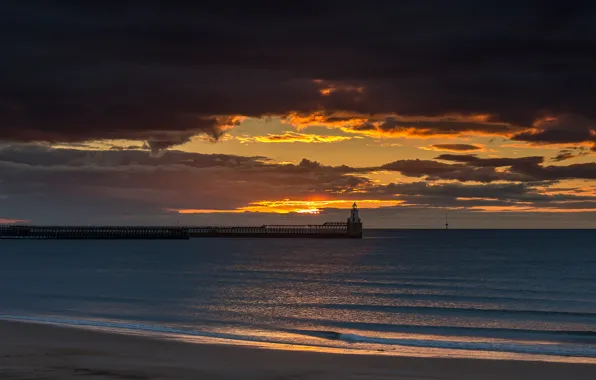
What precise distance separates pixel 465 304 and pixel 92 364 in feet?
88.0

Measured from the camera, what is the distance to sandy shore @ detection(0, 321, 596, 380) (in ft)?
60.4

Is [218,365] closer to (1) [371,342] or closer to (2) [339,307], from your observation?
(1) [371,342]

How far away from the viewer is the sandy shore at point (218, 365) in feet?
60.4

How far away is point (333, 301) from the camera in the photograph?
4322 centimetres

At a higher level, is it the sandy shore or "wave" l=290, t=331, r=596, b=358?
the sandy shore

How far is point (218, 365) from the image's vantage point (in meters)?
20.2

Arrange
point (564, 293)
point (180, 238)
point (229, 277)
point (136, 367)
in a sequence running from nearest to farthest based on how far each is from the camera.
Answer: point (136, 367) < point (564, 293) < point (229, 277) < point (180, 238)

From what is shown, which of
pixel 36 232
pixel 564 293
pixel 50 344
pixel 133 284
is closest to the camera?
pixel 50 344

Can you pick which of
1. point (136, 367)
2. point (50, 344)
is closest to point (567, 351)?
point (136, 367)

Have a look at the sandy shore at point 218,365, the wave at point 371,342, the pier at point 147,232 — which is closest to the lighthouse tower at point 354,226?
the pier at point 147,232

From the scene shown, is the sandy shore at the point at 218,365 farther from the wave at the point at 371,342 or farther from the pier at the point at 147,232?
the pier at the point at 147,232

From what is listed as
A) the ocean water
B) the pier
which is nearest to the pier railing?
the pier

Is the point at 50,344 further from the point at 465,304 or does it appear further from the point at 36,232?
the point at 36,232

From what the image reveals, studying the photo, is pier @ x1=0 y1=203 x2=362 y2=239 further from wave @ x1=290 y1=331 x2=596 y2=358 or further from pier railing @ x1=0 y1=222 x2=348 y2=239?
wave @ x1=290 y1=331 x2=596 y2=358
